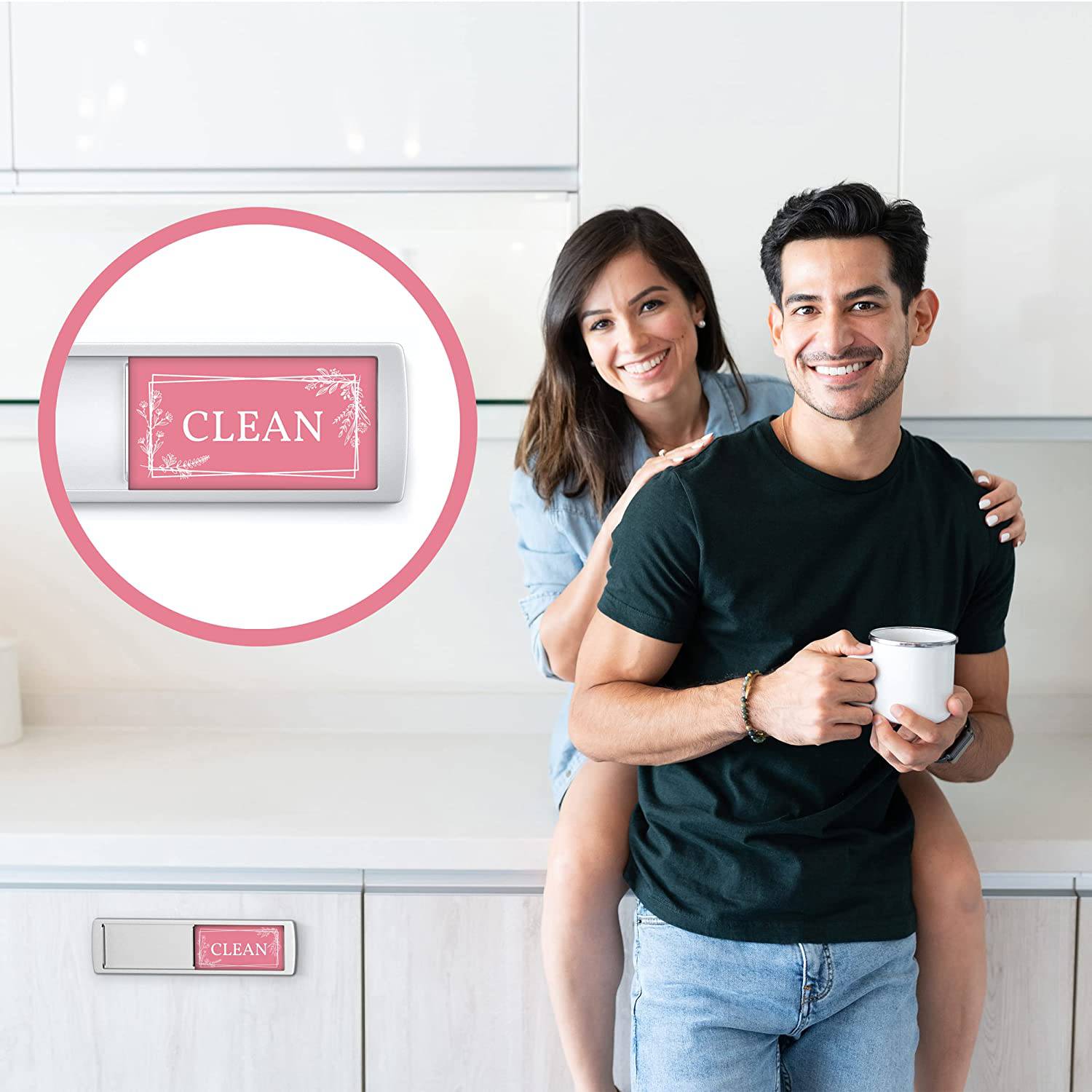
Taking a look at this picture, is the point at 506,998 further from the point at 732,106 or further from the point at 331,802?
the point at 732,106

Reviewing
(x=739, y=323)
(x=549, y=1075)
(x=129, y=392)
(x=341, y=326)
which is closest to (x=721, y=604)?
(x=739, y=323)

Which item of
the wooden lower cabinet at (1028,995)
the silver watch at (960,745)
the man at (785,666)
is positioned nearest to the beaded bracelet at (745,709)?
the man at (785,666)

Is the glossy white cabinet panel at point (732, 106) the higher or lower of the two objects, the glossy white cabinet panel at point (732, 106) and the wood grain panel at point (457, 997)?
the higher

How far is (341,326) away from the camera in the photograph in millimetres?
1916

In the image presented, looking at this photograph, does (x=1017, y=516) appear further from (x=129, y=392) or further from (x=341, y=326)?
(x=129, y=392)

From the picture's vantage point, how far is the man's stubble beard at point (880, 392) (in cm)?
105

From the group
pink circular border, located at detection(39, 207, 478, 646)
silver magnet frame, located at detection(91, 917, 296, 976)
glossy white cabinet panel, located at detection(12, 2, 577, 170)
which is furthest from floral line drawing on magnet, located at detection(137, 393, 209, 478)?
silver magnet frame, located at detection(91, 917, 296, 976)

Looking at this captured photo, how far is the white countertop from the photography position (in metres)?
1.34

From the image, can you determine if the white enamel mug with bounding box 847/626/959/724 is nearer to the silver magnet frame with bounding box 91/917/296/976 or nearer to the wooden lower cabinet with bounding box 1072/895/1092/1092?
the wooden lower cabinet with bounding box 1072/895/1092/1092

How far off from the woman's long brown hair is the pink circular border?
355mm

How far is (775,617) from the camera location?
106 cm

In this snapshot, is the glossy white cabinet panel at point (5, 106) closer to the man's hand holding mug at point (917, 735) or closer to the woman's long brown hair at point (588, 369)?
the woman's long brown hair at point (588, 369)

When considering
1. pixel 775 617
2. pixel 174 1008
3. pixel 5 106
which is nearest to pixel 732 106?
pixel 775 617

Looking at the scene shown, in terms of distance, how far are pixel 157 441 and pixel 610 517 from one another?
98 cm
